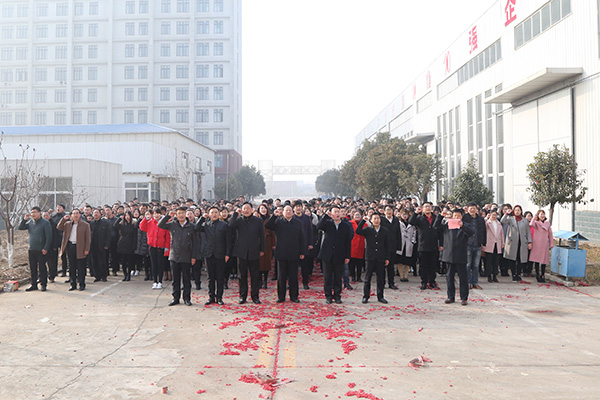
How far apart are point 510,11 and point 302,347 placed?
2446cm

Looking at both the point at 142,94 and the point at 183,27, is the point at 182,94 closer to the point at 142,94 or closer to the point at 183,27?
the point at 142,94

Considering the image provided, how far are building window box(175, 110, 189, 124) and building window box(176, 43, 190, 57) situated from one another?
8695mm

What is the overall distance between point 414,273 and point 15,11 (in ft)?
263

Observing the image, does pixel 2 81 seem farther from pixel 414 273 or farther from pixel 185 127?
pixel 414 273

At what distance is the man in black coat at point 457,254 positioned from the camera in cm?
866

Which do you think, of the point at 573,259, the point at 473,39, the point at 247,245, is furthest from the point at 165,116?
the point at 573,259

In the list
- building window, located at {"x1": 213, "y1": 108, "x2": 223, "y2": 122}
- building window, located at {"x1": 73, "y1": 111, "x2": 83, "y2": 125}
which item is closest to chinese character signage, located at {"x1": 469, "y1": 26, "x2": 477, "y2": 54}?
building window, located at {"x1": 213, "y1": 108, "x2": 223, "y2": 122}

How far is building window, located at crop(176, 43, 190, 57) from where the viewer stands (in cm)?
7006

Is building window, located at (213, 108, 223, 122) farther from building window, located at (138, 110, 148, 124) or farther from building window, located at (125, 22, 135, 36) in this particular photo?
building window, located at (125, 22, 135, 36)

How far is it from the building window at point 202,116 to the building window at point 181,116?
1.64 m

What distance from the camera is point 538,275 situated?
11211 millimetres

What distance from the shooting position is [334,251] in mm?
8812

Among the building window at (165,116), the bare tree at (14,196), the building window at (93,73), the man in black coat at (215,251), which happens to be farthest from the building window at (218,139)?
the man in black coat at (215,251)

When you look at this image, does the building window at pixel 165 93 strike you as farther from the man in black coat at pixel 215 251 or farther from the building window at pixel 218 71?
the man in black coat at pixel 215 251
